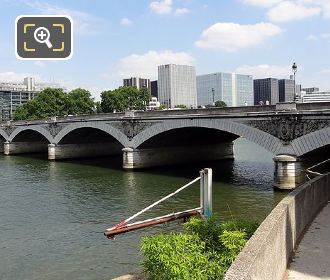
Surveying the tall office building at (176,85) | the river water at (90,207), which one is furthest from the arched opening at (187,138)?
the tall office building at (176,85)

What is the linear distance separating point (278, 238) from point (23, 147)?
70.0m

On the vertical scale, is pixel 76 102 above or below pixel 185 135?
above

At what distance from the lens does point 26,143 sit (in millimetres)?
73938

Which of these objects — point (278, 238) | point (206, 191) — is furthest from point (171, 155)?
point (278, 238)

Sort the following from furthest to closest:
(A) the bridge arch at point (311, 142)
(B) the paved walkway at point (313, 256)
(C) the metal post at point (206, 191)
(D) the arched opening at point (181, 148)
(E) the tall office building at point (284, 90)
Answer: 1. (E) the tall office building at point (284, 90)
2. (D) the arched opening at point (181, 148)
3. (A) the bridge arch at point (311, 142)
4. (C) the metal post at point (206, 191)
5. (B) the paved walkway at point (313, 256)

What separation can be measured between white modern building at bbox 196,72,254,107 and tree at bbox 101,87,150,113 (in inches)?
1225

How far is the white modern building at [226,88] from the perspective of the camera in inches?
5856

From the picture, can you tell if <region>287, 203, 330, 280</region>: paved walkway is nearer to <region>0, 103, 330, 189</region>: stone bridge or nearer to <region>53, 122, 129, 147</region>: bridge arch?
<region>0, 103, 330, 189</region>: stone bridge

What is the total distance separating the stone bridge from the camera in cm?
2898

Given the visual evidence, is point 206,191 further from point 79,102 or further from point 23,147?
point 79,102

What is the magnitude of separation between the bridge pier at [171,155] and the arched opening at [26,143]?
107 feet

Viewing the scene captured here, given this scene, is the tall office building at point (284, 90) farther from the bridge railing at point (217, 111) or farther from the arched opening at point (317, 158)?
the arched opening at point (317, 158)

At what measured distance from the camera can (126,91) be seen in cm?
12156

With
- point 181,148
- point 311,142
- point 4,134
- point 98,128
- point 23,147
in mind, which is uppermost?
point 98,128
